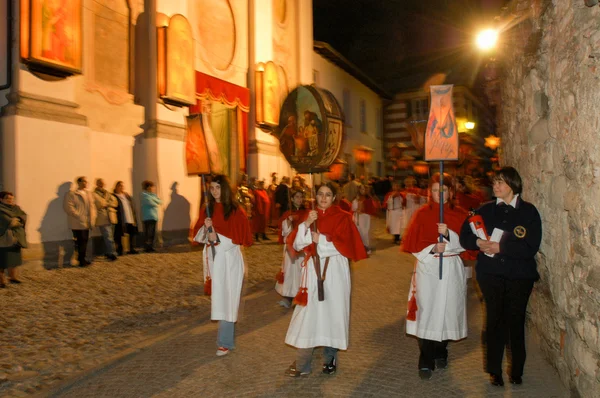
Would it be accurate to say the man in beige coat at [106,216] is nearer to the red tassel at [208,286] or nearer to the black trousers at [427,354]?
the red tassel at [208,286]

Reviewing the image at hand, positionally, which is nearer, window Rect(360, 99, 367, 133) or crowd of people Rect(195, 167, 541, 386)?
crowd of people Rect(195, 167, 541, 386)

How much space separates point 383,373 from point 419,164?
28.7ft

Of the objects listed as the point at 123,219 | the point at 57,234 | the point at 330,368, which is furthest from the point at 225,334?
the point at 123,219

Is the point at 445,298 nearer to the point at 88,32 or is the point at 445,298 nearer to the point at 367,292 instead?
the point at 367,292

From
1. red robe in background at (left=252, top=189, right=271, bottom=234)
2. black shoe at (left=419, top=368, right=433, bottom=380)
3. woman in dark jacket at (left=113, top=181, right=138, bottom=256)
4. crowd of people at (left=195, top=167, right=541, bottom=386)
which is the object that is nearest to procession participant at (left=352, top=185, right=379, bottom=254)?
red robe in background at (left=252, top=189, right=271, bottom=234)

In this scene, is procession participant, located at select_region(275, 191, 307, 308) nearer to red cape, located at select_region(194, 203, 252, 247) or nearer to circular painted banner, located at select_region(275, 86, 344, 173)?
circular painted banner, located at select_region(275, 86, 344, 173)

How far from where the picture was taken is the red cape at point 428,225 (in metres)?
4.79

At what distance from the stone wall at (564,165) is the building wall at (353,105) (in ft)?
57.8

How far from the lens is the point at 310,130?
647 cm

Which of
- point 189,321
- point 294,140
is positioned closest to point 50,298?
point 189,321

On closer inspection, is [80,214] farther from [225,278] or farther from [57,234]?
[225,278]

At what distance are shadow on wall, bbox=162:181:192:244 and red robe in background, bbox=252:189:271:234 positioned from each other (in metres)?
1.74

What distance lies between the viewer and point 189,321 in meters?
6.59

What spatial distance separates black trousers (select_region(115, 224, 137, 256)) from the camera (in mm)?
11031
